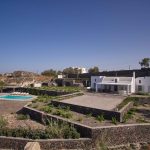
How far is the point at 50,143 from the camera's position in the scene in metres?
13.9

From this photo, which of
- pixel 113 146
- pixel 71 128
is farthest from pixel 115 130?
pixel 71 128

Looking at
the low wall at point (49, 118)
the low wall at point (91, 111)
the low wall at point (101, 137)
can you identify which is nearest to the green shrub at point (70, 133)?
the low wall at point (101, 137)

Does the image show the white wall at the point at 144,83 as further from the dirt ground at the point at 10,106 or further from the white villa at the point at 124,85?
the dirt ground at the point at 10,106

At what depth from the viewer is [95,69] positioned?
206 feet

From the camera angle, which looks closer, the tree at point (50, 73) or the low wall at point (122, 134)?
the low wall at point (122, 134)

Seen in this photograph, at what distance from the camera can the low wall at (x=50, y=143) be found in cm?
1386

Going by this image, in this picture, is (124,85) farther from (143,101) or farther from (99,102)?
(99,102)

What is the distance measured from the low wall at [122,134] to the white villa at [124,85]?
14827mm

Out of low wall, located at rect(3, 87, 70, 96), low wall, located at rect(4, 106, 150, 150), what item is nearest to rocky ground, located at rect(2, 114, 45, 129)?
low wall, located at rect(4, 106, 150, 150)

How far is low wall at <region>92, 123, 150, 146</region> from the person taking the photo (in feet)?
47.9

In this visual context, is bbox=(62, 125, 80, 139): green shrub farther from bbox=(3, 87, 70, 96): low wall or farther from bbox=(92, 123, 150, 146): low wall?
bbox=(3, 87, 70, 96): low wall

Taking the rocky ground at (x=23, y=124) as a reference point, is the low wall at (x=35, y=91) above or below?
above

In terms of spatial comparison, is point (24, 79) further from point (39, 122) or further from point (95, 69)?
point (39, 122)

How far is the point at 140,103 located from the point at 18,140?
14.7m
